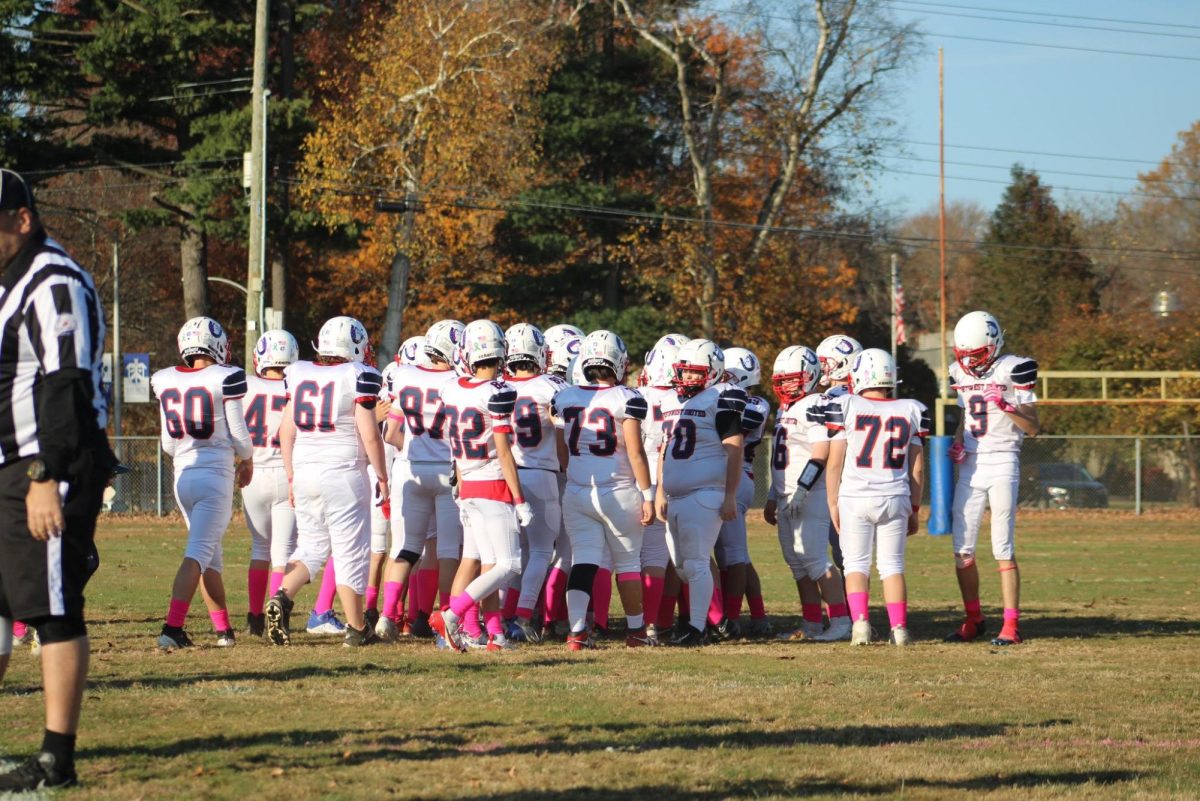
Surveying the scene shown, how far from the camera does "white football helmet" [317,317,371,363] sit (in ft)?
36.1

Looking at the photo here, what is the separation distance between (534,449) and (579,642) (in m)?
1.44

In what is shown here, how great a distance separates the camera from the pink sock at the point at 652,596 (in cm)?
1144

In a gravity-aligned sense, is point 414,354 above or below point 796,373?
above

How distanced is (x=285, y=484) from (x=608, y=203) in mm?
28556

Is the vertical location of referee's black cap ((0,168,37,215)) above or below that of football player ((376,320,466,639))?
above

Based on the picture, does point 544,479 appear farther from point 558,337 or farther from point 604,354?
point 558,337

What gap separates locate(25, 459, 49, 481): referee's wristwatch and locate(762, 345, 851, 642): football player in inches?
275

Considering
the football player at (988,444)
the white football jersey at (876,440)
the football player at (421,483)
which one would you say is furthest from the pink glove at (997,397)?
the football player at (421,483)

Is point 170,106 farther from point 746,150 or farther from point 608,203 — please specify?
point 746,150

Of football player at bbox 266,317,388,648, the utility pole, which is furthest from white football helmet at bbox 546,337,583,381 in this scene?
the utility pole

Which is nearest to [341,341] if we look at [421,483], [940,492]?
[421,483]

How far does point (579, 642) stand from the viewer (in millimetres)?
10703

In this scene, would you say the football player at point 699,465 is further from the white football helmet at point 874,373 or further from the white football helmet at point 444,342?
the white football helmet at point 444,342

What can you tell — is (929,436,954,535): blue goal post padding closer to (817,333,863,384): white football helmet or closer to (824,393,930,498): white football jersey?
(817,333,863,384): white football helmet
